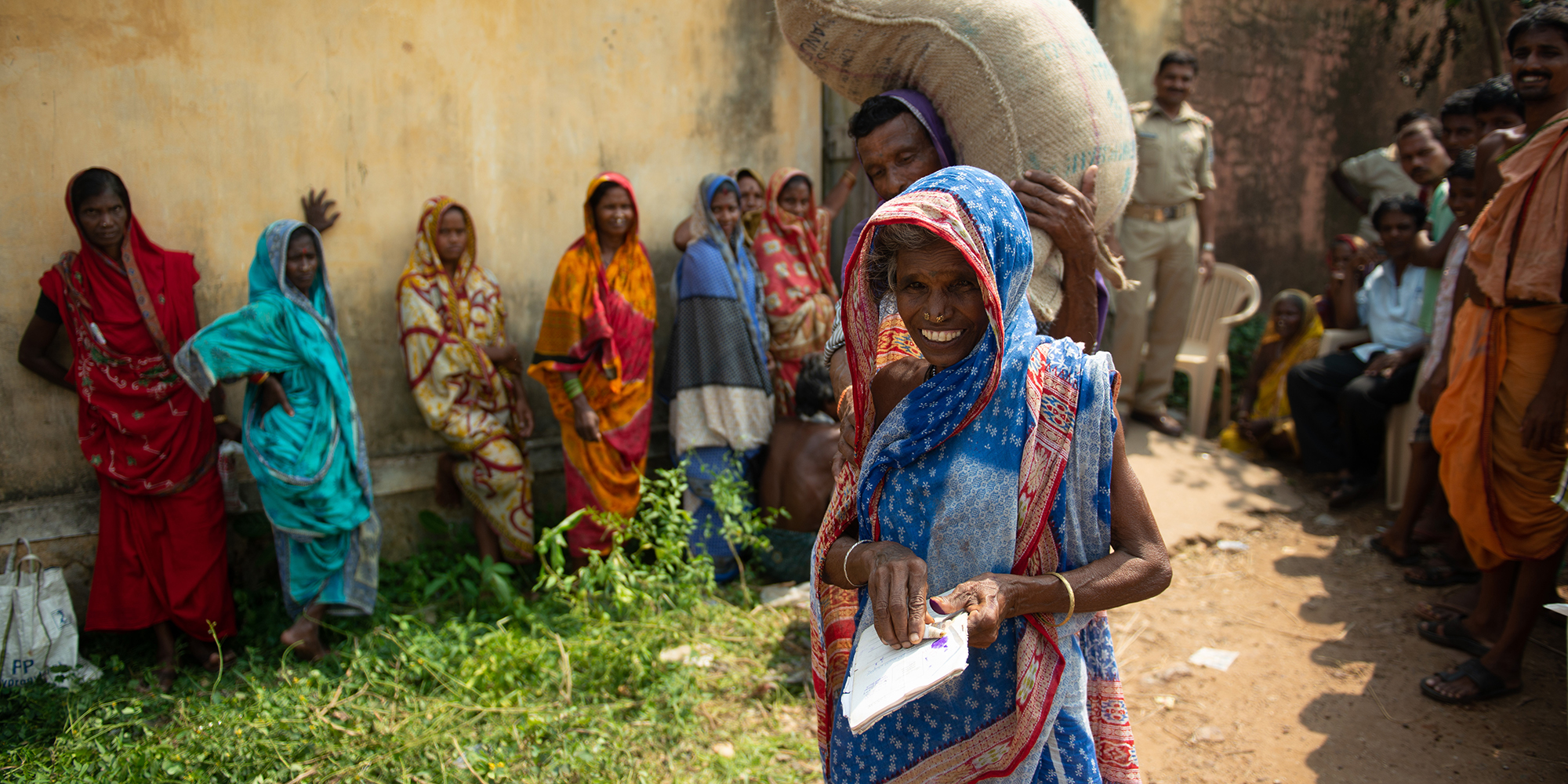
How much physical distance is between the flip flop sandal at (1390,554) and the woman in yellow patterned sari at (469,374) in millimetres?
4711

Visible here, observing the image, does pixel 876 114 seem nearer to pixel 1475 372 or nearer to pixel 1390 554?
pixel 1475 372

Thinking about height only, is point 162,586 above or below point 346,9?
below

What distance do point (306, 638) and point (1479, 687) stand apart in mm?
4852

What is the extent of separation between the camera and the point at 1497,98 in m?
4.64

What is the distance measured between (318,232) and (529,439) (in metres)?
1.59

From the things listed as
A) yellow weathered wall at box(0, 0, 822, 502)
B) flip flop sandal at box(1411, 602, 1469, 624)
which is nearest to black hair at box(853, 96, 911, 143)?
yellow weathered wall at box(0, 0, 822, 502)

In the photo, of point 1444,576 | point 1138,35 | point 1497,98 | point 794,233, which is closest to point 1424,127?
point 1497,98

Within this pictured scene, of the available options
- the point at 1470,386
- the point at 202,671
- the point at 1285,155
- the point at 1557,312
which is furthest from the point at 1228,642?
the point at 1285,155

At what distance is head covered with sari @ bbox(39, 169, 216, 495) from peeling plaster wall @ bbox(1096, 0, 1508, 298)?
720cm

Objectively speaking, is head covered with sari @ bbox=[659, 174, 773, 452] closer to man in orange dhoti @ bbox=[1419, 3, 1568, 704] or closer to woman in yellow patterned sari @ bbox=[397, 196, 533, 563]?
woman in yellow patterned sari @ bbox=[397, 196, 533, 563]

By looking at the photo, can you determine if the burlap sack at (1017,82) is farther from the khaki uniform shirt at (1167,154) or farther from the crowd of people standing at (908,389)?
the khaki uniform shirt at (1167,154)

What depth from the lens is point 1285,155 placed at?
328 inches

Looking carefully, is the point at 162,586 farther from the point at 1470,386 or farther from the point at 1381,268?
the point at 1381,268

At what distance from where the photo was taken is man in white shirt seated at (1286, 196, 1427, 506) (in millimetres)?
5551
